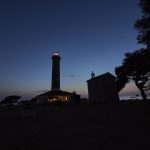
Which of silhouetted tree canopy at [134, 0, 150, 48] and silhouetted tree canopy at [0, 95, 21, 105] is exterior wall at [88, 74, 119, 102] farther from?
silhouetted tree canopy at [0, 95, 21, 105]

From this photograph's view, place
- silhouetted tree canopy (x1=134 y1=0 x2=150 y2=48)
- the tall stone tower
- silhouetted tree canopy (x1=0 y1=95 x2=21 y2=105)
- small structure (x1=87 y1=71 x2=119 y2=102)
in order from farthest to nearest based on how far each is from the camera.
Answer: silhouetted tree canopy (x1=0 y1=95 x2=21 y2=105) → the tall stone tower → small structure (x1=87 y1=71 x2=119 y2=102) → silhouetted tree canopy (x1=134 y1=0 x2=150 y2=48)

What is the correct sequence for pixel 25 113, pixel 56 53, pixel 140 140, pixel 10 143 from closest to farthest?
pixel 140 140
pixel 10 143
pixel 25 113
pixel 56 53

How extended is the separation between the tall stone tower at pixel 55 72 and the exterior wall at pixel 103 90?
63.8 feet

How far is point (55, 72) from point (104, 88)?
25091 mm

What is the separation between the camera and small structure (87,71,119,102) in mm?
44938

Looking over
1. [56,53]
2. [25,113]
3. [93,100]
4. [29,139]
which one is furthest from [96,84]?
[29,139]

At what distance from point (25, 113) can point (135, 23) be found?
15962 mm

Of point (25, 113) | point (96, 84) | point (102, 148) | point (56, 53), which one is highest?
point (56, 53)

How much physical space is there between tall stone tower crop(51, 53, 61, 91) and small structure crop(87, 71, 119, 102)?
19.6 metres

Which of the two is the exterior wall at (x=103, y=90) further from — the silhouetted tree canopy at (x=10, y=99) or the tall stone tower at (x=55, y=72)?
the silhouetted tree canopy at (x=10, y=99)

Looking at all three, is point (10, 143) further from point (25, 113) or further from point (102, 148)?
point (25, 113)

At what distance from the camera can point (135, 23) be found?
856 inches

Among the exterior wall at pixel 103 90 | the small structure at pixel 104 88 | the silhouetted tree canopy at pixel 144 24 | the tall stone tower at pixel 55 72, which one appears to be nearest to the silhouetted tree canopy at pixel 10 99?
the tall stone tower at pixel 55 72

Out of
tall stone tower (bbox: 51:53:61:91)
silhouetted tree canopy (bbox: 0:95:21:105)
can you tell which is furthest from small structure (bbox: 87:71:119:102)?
silhouetted tree canopy (bbox: 0:95:21:105)
